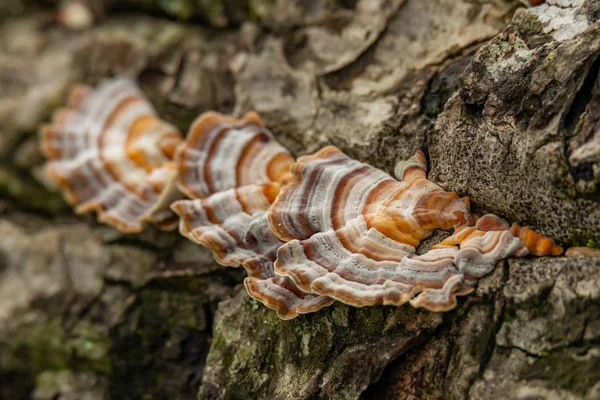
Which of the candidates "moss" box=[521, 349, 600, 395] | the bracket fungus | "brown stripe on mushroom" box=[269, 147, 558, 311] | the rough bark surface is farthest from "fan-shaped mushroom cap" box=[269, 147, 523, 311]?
the bracket fungus

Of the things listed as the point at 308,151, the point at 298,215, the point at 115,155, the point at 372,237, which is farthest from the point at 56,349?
the point at 372,237

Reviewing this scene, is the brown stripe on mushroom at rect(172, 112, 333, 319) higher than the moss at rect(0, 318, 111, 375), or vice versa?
the brown stripe on mushroom at rect(172, 112, 333, 319)

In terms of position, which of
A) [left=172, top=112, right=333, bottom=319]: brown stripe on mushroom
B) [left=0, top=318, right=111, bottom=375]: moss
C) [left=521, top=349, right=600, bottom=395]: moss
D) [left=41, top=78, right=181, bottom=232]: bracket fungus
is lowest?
[left=0, top=318, right=111, bottom=375]: moss

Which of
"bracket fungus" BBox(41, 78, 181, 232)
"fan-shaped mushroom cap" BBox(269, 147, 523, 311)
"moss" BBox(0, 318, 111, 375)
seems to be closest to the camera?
"fan-shaped mushroom cap" BBox(269, 147, 523, 311)

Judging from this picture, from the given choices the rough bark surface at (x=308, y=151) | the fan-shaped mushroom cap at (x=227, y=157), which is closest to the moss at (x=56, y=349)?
the rough bark surface at (x=308, y=151)

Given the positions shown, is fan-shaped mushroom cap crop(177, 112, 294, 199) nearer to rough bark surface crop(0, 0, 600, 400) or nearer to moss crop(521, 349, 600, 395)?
rough bark surface crop(0, 0, 600, 400)

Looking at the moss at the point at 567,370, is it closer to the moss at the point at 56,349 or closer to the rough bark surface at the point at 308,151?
the rough bark surface at the point at 308,151

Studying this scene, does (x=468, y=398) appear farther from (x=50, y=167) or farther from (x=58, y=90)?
(x=58, y=90)

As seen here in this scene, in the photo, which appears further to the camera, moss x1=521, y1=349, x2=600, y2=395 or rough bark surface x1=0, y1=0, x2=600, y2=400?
rough bark surface x1=0, y1=0, x2=600, y2=400
